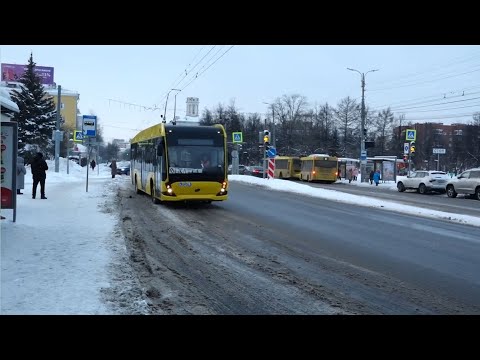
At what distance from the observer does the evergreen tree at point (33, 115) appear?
48.6 meters

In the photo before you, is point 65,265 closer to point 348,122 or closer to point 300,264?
point 300,264

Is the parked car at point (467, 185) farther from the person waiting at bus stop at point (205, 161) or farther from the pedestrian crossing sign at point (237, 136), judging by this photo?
the person waiting at bus stop at point (205, 161)

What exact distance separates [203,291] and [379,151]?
9103 cm

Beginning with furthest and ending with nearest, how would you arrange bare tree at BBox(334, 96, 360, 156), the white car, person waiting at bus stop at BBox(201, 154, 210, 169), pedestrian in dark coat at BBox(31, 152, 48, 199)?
bare tree at BBox(334, 96, 360, 156) < the white car < pedestrian in dark coat at BBox(31, 152, 48, 199) < person waiting at bus stop at BBox(201, 154, 210, 169)

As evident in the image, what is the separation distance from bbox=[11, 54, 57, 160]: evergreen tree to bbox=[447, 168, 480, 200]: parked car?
125 feet

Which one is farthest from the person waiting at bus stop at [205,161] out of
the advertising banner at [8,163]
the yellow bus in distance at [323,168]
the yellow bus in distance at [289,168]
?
the yellow bus in distance at [289,168]

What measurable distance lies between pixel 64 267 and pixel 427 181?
102 ft

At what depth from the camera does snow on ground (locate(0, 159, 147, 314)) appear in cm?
550

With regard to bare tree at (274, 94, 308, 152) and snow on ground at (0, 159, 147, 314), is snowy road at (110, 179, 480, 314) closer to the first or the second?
snow on ground at (0, 159, 147, 314)

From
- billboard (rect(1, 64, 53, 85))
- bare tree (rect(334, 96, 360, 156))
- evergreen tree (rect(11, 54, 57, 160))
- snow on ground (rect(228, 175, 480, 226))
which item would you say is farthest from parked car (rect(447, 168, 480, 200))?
billboard (rect(1, 64, 53, 85))

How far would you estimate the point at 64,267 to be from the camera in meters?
7.32
